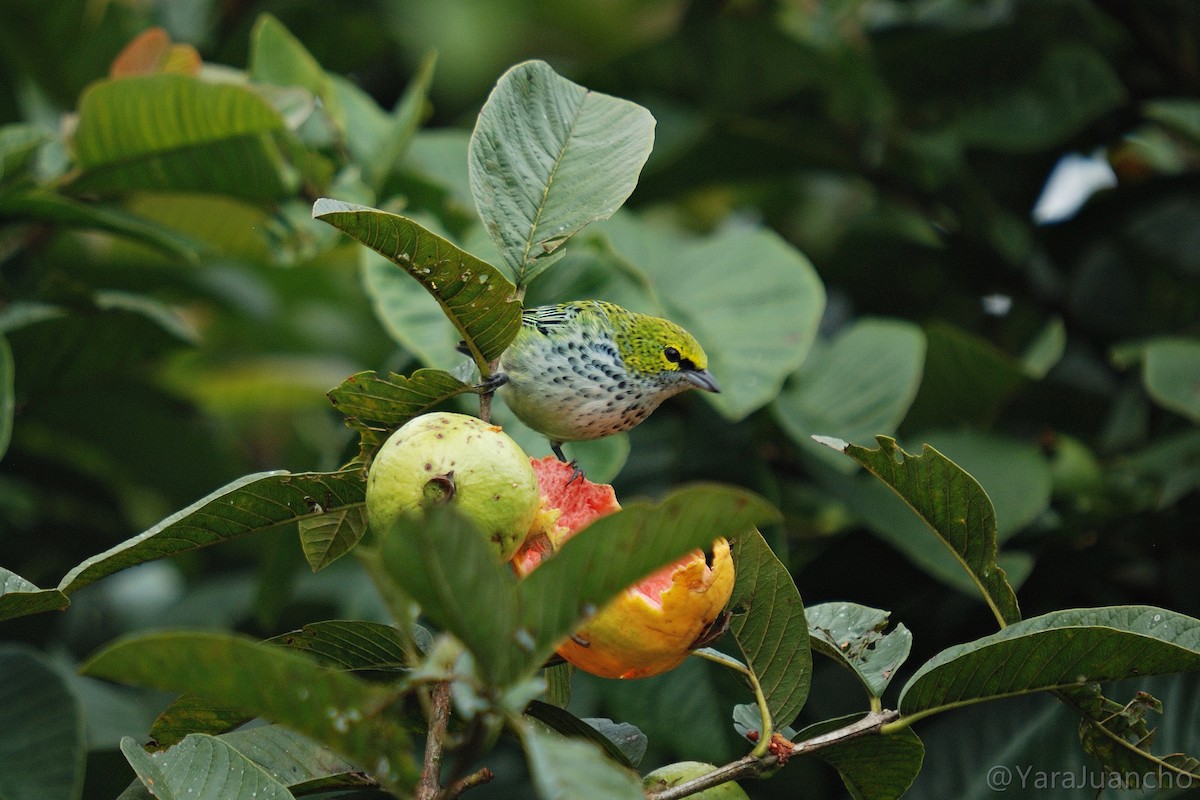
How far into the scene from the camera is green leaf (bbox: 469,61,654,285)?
97cm

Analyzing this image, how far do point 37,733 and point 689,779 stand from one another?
2.41ft

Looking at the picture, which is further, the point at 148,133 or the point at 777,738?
the point at 148,133

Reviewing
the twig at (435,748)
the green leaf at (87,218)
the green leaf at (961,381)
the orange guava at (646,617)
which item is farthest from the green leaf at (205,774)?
the green leaf at (961,381)

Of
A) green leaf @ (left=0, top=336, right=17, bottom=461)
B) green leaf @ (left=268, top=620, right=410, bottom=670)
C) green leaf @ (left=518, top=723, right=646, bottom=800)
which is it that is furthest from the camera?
green leaf @ (left=0, top=336, right=17, bottom=461)

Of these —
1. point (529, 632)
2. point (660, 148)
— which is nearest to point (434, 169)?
point (660, 148)

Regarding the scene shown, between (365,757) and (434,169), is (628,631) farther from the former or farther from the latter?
(434,169)

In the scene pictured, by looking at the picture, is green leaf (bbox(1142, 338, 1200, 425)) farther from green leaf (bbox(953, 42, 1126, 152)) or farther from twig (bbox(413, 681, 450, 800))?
twig (bbox(413, 681, 450, 800))

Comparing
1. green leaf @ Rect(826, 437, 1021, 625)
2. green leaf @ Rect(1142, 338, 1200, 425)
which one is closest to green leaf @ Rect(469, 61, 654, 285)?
green leaf @ Rect(826, 437, 1021, 625)

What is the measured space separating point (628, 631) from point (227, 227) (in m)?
1.79

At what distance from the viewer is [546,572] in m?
0.73

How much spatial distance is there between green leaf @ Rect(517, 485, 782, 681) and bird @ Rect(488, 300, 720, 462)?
1.03 feet

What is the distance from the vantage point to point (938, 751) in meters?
1.69

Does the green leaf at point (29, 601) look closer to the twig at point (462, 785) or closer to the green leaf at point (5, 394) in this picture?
the twig at point (462, 785)

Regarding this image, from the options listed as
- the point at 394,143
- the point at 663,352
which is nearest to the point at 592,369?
the point at 663,352
